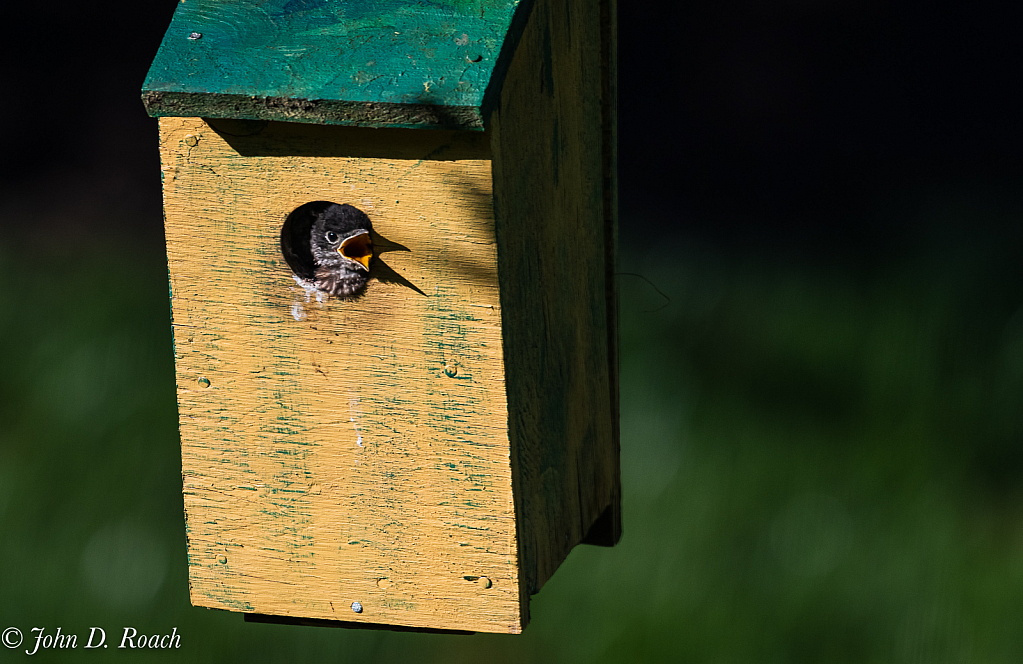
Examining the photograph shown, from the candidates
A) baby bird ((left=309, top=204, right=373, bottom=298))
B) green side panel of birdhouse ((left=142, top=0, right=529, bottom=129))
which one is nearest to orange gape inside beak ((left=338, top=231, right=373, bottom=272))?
baby bird ((left=309, top=204, right=373, bottom=298))

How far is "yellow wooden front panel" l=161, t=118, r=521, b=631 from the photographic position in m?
1.69

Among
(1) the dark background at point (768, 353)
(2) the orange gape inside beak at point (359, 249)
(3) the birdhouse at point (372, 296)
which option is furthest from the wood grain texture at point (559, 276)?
(1) the dark background at point (768, 353)

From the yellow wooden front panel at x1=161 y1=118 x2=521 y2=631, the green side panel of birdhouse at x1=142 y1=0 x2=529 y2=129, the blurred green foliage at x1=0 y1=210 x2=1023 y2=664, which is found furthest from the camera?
the blurred green foliage at x1=0 y1=210 x2=1023 y2=664

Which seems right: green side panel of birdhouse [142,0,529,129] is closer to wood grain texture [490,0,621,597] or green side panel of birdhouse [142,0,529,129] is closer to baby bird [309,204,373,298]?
wood grain texture [490,0,621,597]

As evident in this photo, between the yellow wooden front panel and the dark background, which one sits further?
the dark background

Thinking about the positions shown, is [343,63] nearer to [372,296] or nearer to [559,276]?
[372,296]

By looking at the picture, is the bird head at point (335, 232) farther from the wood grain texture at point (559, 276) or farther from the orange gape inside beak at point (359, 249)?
the wood grain texture at point (559, 276)

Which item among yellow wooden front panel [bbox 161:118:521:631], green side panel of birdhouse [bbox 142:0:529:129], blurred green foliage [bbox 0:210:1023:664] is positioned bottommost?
blurred green foliage [bbox 0:210:1023:664]

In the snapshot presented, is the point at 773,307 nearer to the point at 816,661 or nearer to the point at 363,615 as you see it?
the point at 816,661

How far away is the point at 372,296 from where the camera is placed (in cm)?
174

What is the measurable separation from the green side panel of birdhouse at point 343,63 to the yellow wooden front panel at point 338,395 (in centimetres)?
9

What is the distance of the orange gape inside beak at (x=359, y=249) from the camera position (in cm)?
169

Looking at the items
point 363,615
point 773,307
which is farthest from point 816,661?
point 363,615

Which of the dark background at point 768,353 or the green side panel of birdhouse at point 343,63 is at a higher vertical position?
the green side panel of birdhouse at point 343,63
